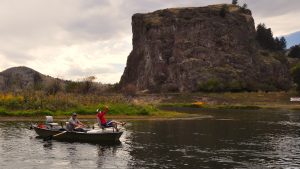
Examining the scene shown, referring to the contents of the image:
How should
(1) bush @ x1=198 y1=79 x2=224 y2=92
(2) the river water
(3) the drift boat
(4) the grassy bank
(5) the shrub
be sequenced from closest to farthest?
(2) the river water
(3) the drift boat
(4) the grassy bank
(5) the shrub
(1) bush @ x1=198 y1=79 x2=224 y2=92

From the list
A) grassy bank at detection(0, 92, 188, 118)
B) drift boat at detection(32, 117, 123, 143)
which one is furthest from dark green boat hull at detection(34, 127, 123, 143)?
grassy bank at detection(0, 92, 188, 118)

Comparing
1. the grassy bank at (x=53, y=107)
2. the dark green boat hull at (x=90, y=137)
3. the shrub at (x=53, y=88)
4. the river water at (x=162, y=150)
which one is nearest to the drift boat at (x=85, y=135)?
the dark green boat hull at (x=90, y=137)

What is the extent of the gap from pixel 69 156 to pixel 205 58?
535 feet

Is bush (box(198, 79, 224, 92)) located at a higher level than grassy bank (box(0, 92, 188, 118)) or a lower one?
higher

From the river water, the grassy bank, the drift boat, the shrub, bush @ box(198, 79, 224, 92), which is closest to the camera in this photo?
the river water

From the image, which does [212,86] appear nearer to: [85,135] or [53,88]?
[53,88]

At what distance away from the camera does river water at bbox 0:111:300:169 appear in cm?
2941

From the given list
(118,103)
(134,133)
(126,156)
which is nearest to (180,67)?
(118,103)

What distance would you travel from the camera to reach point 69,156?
106ft

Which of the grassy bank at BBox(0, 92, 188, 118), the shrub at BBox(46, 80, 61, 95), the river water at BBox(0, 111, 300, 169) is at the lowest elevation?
the river water at BBox(0, 111, 300, 169)

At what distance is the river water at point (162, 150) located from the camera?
1158 inches

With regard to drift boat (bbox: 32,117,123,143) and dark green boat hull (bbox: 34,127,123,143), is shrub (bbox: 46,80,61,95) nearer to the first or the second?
drift boat (bbox: 32,117,123,143)

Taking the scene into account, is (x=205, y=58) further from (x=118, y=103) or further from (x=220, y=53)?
(x=118, y=103)

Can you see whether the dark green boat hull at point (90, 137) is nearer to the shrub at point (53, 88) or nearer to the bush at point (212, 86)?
the shrub at point (53, 88)
